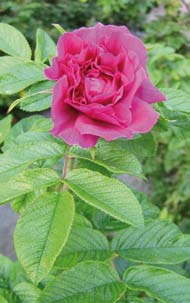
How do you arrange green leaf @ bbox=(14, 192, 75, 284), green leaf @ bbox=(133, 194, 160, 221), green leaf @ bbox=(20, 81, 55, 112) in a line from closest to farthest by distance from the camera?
green leaf @ bbox=(14, 192, 75, 284), green leaf @ bbox=(20, 81, 55, 112), green leaf @ bbox=(133, 194, 160, 221)

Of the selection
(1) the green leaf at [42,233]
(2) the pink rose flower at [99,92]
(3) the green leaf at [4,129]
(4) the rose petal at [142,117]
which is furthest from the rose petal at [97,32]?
(3) the green leaf at [4,129]

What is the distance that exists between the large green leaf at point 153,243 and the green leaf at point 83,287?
7 centimetres

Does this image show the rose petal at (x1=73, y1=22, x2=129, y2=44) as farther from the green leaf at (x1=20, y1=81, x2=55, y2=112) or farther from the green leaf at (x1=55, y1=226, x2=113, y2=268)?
the green leaf at (x1=55, y1=226, x2=113, y2=268)

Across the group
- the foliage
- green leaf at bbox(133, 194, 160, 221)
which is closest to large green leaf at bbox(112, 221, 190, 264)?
the foliage

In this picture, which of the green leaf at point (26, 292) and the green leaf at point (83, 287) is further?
the green leaf at point (26, 292)

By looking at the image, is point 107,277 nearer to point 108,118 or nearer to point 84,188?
point 84,188

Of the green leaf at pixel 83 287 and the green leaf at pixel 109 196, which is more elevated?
the green leaf at pixel 109 196

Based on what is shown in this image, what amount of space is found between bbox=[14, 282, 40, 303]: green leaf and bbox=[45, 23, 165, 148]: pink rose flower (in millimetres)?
330

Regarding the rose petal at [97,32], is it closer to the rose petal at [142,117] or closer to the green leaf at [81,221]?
the rose petal at [142,117]

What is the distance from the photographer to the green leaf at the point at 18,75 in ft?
2.78

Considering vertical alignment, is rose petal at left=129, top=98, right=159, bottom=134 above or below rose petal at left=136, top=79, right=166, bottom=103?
below

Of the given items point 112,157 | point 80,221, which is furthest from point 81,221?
point 112,157

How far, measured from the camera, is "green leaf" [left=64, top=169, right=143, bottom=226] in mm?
666

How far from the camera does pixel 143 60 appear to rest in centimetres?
74
